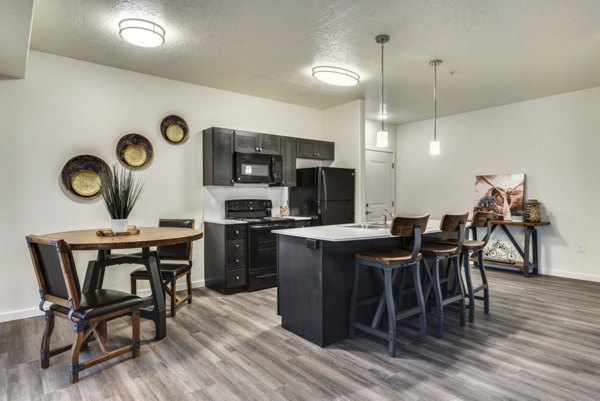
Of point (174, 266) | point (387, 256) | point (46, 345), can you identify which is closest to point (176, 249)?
point (174, 266)

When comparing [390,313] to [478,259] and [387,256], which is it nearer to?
[387,256]

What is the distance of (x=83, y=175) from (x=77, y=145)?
32 cm

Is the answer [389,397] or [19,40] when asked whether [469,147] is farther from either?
[19,40]

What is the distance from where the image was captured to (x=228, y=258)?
4.22 metres

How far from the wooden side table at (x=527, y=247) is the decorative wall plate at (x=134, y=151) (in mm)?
4859

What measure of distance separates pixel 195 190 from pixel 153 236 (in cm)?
180

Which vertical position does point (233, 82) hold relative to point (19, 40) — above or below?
above

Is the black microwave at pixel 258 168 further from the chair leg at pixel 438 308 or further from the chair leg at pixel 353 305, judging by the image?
the chair leg at pixel 438 308

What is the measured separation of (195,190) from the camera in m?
4.55

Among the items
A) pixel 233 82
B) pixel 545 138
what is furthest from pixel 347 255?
pixel 545 138

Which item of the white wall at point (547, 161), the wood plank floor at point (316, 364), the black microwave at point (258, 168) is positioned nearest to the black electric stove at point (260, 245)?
the black microwave at point (258, 168)

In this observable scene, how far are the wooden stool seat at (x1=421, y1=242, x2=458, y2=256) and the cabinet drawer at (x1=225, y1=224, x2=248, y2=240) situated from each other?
213 cm

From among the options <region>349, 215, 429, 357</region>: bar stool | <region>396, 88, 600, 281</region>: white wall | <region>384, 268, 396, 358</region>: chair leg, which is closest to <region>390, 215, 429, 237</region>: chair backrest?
<region>349, 215, 429, 357</region>: bar stool

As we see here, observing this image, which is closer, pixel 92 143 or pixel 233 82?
pixel 92 143
